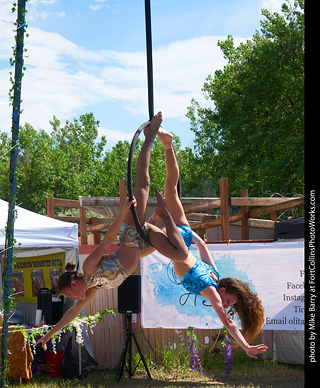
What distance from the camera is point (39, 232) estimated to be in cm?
762

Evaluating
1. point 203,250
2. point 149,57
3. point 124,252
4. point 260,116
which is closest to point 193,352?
point 203,250

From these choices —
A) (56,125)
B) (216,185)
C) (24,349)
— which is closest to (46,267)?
(24,349)

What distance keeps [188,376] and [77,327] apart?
176cm

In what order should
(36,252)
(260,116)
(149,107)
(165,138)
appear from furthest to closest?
(260,116) < (36,252) < (165,138) < (149,107)

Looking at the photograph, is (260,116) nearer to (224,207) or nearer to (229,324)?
(224,207)

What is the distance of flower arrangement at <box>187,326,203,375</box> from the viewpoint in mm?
8375

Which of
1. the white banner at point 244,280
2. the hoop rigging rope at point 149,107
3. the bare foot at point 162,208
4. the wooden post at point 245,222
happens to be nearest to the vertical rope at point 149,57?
the hoop rigging rope at point 149,107

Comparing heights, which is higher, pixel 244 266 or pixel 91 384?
pixel 244 266

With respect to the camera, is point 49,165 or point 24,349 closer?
point 24,349

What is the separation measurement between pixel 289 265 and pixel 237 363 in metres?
1.67

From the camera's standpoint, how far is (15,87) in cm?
561

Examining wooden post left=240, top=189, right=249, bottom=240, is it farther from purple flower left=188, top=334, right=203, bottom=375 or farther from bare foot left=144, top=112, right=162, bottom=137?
bare foot left=144, top=112, right=162, bottom=137
